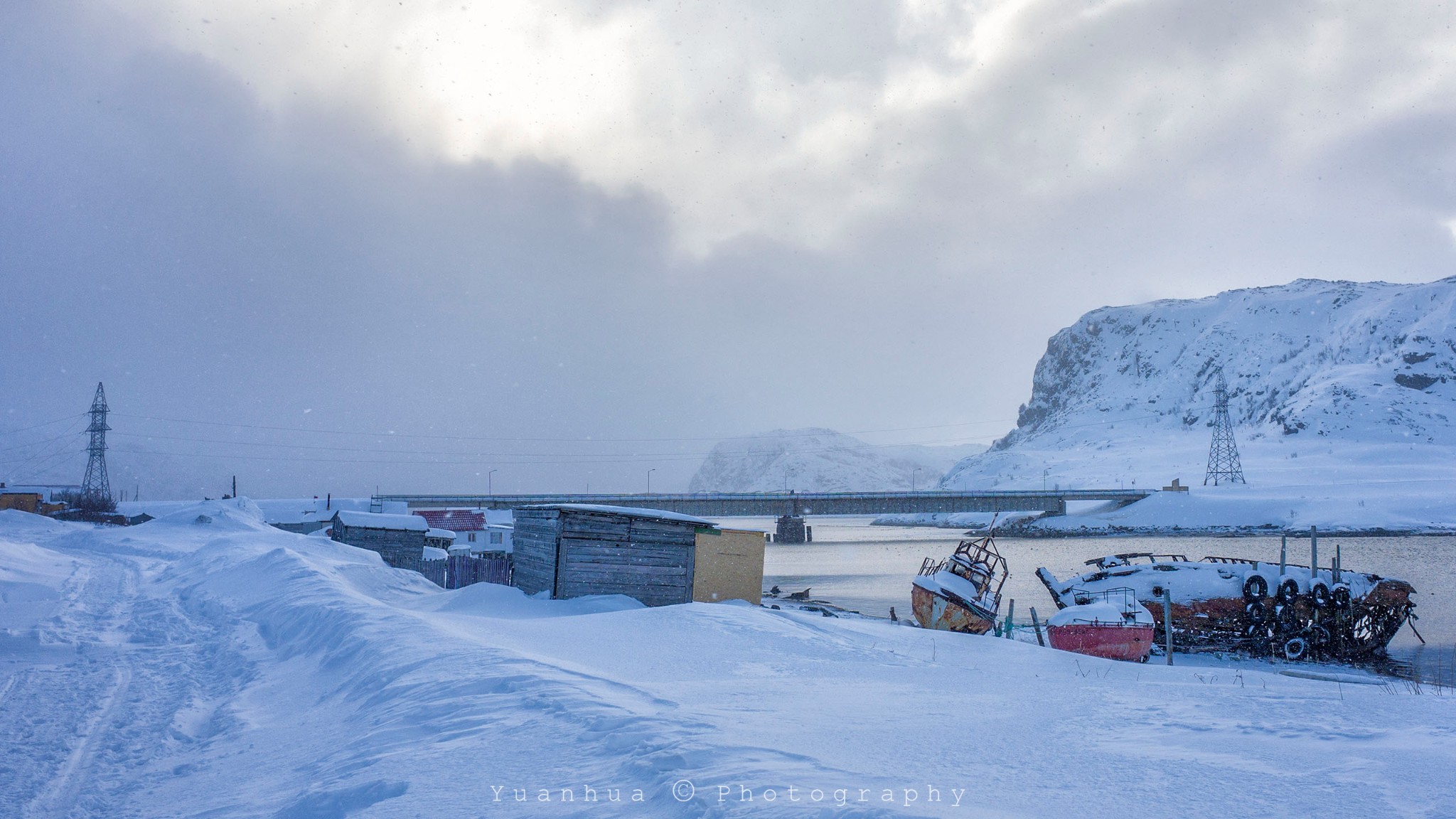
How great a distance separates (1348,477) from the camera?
133500 millimetres

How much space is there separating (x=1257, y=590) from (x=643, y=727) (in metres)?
33.3

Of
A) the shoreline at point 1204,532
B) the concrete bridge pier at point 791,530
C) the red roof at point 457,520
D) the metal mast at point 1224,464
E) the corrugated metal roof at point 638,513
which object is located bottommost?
the concrete bridge pier at point 791,530

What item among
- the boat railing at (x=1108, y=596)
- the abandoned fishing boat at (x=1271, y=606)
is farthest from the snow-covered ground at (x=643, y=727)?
the abandoned fishing boat at (x=1271, y=606)

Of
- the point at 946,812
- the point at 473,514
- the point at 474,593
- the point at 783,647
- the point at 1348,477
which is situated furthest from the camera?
the point at 1348,477

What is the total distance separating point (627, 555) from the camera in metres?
25.7

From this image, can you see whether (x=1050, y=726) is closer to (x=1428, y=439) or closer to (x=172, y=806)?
(x=172, y=806)

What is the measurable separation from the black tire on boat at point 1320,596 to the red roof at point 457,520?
61.5 meters

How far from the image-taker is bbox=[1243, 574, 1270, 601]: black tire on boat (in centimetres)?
3209

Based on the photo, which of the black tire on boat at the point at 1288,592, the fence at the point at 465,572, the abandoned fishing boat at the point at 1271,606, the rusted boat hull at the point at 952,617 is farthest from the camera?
the fence at the point at 465,572

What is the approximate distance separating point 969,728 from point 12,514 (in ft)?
246

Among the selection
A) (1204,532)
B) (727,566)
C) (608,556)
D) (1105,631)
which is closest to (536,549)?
(608,556)

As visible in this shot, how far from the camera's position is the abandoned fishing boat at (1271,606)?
3138 centimetres

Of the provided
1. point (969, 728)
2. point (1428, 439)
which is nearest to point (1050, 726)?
point (969, 728)

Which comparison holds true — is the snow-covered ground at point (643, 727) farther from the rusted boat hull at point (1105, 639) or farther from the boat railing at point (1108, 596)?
the boat railing at point (1108, 596)
